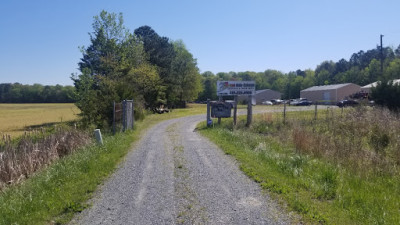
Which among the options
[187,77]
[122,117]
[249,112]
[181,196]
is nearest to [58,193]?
[181,196]

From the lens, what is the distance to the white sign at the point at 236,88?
19453 millimetres

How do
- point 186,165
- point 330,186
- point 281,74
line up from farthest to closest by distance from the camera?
point 281,74 < point 186,165 < point 330,186

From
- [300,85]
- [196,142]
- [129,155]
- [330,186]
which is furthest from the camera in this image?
[300,85]

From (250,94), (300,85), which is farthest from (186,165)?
A: (300,85)

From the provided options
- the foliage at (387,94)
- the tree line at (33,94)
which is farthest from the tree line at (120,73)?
the tree line at (33,94)

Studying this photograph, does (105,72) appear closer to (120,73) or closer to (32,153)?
(120,73)

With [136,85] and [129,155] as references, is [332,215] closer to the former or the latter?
[129,155]

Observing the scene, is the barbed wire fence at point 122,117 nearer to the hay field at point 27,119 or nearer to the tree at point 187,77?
the hay field at point 27,119

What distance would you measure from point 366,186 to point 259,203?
2.57 m

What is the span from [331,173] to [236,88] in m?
12.9

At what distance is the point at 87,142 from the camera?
43.3 ft

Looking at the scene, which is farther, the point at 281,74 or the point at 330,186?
the point at 281,74

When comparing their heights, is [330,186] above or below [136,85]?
below

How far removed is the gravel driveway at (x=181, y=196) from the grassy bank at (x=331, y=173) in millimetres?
505
